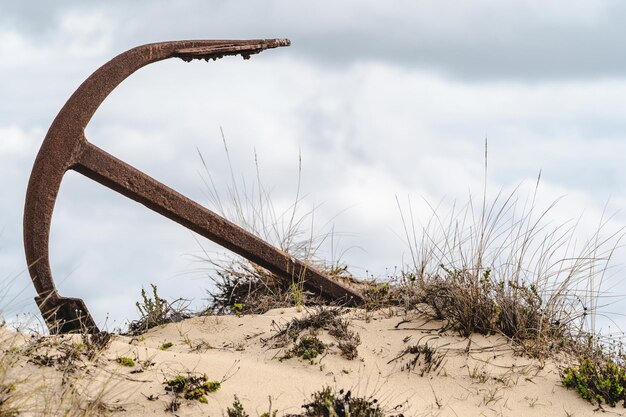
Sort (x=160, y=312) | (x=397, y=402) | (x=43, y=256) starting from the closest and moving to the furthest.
→ (x=397, y=402), (x=43, y=256), (x=160, y=312)

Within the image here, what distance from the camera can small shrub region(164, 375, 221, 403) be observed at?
446cm

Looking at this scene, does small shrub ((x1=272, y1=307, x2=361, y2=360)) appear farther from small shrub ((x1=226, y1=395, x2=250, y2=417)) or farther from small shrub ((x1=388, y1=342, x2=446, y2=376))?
small shrub ((x1=226, y1=395, x2=250, y2=417))

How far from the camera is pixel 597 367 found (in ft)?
17.7

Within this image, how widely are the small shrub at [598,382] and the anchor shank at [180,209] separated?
1.97 metres

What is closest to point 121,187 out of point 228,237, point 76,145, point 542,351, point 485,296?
point 76,145

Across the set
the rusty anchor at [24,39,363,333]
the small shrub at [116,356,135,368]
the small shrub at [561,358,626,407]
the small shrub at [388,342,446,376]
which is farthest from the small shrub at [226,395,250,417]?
the small shrub at [561,358,626,407]

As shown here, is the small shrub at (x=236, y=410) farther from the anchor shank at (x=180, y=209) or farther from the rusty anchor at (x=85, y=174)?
the anchor shank at (x=180, y=209)

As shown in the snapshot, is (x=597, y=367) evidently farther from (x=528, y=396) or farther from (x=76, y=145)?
(x=76, y=145)

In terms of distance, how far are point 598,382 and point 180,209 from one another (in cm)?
284

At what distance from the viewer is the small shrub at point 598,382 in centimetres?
504

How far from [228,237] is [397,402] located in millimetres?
1613

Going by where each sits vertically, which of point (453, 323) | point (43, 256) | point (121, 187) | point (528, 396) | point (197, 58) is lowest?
point (528, 396)

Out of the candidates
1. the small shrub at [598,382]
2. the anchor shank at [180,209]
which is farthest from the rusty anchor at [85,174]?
the small shrub at [598,382]

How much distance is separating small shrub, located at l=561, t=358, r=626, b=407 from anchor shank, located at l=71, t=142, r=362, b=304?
1973 millimetres
